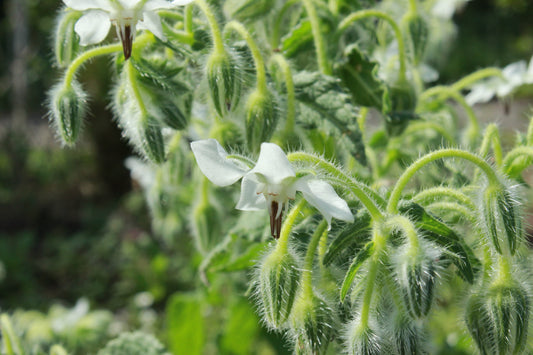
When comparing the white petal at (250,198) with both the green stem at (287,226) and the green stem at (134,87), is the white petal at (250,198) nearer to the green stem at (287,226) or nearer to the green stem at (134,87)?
the green stem at (287,226)

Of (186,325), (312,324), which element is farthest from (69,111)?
(186,325)

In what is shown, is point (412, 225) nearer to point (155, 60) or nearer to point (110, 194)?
point (155, 60)

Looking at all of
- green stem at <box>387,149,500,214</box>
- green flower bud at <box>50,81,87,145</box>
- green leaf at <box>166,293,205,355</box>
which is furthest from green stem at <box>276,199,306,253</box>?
green leaf at <box>166,293,205,355</box>

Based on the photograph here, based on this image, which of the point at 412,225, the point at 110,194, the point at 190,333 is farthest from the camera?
the point at 110,194

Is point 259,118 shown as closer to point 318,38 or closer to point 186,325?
point 318,38

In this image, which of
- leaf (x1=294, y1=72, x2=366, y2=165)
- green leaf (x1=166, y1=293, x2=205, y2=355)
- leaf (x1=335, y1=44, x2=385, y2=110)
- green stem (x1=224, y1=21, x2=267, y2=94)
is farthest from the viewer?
green leaf (x1=166, y1=293, x2=205, y2=355)

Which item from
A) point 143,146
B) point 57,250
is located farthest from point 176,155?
point 57,250

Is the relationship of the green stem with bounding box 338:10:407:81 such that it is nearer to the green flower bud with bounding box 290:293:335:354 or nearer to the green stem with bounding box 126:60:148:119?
the green stem with bounding box 126:60:148:119
